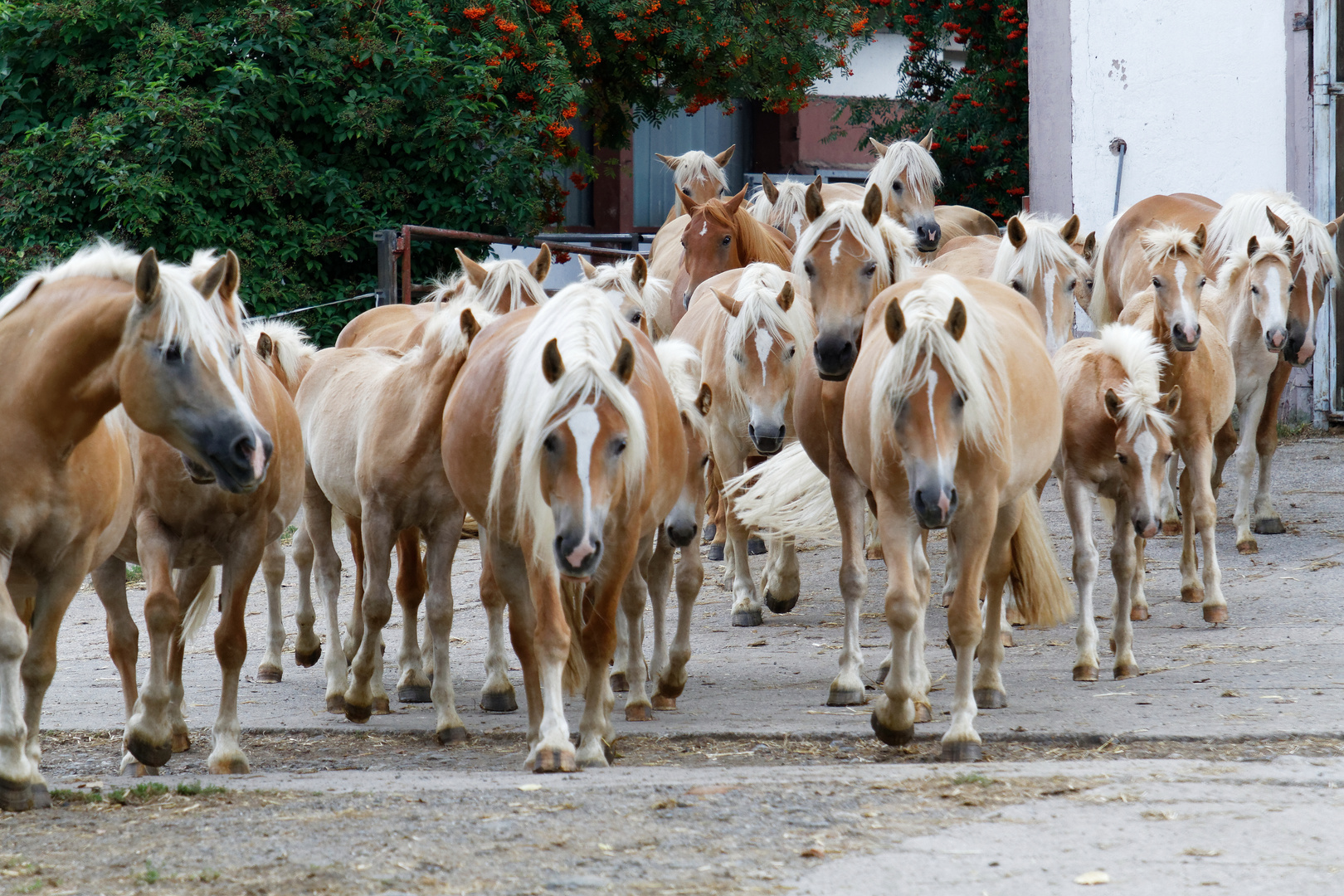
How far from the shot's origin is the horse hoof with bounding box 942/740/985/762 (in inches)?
198

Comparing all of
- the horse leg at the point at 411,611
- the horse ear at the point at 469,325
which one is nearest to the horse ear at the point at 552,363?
the horse ear at the point at 469,325

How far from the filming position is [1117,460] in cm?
673

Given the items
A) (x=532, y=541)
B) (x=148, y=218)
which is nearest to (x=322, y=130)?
(x=148, y=218)

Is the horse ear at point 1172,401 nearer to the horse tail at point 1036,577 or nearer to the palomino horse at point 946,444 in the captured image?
the horse tail at point 1036,577

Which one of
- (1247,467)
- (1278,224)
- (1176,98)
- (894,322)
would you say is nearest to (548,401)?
(894,322)

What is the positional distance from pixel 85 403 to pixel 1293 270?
315 inches

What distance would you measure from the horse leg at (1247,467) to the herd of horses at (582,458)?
1319 millimetres

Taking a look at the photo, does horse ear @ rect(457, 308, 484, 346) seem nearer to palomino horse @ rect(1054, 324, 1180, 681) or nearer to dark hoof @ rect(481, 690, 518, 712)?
dark hoof @ rect(481, 690, 518, 712)

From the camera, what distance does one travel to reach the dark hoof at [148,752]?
17.0 ft

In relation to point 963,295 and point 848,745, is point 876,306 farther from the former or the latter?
point 848,745

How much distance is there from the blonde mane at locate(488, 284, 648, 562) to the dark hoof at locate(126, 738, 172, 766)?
148 cm

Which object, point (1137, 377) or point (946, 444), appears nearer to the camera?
point (946, 444)

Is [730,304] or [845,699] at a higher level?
[730,304]

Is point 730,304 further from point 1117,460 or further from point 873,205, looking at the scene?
point 1117,460
